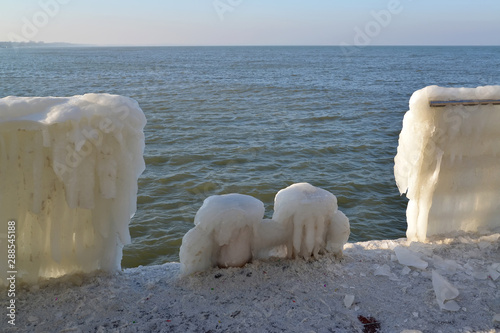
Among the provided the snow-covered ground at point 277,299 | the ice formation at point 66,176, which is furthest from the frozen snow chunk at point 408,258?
the ice formation at point 66,176

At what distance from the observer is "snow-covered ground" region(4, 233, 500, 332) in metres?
4.04

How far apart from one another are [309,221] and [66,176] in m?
2.68

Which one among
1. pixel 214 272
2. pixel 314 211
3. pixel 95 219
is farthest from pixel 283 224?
pixel 95 219

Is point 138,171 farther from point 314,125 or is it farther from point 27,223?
point 314,125

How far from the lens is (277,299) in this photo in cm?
441

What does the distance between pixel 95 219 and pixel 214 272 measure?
4.74 feet

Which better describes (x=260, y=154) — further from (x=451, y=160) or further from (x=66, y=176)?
(x=66, y=176)

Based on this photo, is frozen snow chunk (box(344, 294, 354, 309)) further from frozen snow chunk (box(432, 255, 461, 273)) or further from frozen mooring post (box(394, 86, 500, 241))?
frozen mooring post (box(394, 86, 500, 241))

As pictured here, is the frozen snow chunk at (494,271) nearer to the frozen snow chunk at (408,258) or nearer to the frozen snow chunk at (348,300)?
the frozen snow chunk at (408,258)

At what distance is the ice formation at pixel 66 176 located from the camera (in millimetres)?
3955

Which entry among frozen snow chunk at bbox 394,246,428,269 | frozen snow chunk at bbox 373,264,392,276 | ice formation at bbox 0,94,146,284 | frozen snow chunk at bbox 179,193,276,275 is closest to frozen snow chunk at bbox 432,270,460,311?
frozen snow chunk at bbox 394,246,428,269

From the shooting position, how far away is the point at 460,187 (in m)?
5.73

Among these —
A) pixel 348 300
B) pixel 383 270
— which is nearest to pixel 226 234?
pixel 348 300

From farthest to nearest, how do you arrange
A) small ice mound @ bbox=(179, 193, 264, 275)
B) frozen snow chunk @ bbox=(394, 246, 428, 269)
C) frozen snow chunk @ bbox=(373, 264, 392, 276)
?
frozen snow chunk @ bbox=(394, 246, 428, 269)
frozen snow chunk @ bbox=(373, 264, 392, 276)
small ice mound @ bbox=(179, 193, 264, 275)
